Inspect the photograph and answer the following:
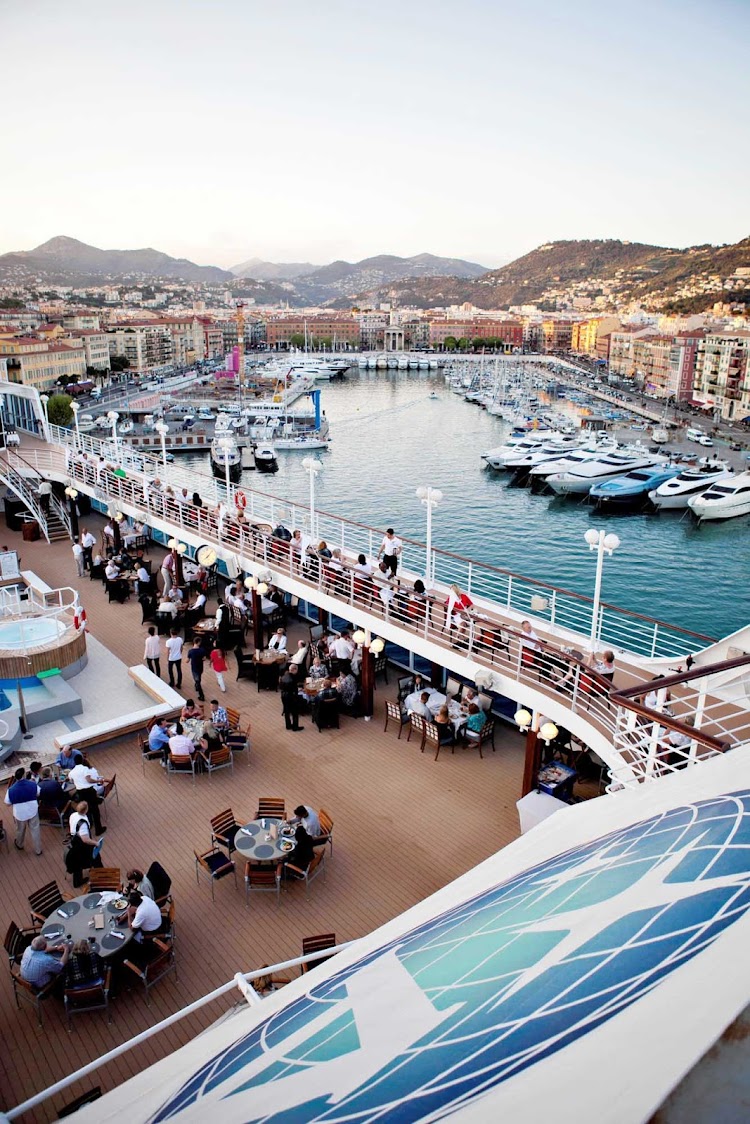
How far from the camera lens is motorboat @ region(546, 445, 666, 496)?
158 feet

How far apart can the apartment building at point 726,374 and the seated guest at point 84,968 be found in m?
86.0

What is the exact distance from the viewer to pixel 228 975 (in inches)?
271

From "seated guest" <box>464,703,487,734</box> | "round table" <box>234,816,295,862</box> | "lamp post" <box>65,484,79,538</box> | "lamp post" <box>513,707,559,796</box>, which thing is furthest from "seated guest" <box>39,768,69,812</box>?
"lamp post" <box>65,484,79,538</box>

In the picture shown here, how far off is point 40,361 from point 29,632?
86.8m

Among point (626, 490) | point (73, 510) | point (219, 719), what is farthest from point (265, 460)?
point (219, 719)

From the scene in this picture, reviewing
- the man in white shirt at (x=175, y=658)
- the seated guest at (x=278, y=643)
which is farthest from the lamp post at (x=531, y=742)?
the man in white shirt at (x=175, y=658)

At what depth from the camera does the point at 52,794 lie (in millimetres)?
8773

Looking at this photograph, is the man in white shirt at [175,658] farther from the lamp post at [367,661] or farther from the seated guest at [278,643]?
the lamp post at [367,661]

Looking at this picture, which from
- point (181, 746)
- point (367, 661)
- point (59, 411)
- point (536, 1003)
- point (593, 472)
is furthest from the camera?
point (59, 411)

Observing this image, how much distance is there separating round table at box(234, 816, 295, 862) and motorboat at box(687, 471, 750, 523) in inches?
1576

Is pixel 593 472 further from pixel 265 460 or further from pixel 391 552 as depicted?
pixel 391 552

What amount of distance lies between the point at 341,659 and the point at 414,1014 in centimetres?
871

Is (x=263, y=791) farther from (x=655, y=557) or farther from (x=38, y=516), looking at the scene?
(x=655, y=557)

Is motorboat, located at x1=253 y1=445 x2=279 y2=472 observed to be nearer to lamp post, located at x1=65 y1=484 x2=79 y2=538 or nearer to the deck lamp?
lamp post, located at x1=65 y1=484 x2=79 y2=538
